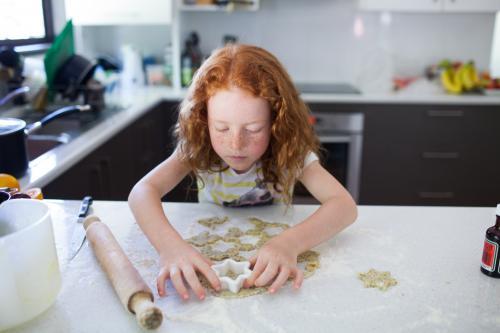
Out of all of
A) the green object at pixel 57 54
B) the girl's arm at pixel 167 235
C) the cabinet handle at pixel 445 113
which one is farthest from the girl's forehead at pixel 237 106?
the cabinet handle at pixel 445 113

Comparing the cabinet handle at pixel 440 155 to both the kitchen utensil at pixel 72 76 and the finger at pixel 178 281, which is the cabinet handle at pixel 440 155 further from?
the finger at pixel 178 281

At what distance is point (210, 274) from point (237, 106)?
0.34 m

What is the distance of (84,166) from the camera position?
5.34 ft

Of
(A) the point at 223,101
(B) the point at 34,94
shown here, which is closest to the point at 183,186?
(B) the point at 34,94

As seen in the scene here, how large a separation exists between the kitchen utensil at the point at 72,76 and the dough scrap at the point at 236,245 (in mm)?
1321

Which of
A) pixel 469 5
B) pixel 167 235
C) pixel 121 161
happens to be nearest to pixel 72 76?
pixel 121 161

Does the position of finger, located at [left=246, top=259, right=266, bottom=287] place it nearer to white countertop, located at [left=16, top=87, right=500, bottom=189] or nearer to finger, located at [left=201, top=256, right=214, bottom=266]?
finger, located at [left=201, top=256, right=214, bottom=266]

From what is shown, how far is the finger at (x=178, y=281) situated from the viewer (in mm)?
684

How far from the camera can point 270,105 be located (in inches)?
37.2

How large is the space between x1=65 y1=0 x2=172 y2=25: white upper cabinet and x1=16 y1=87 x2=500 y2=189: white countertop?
1.33 feet

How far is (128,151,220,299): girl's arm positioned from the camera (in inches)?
27.8

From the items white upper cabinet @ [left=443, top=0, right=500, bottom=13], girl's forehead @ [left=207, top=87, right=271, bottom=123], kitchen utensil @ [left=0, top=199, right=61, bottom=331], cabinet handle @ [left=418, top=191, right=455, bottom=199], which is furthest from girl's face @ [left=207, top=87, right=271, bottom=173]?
white upper cabinet @ [left=443, top=0, right=500, bottom=13]

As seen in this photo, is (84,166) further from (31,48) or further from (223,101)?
(31,48)

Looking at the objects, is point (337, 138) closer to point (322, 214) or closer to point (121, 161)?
point (121, 161)
